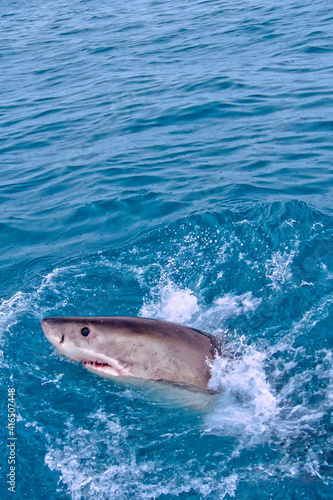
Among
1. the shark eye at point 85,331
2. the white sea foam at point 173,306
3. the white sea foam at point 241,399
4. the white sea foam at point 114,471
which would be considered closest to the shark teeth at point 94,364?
the shark eye at point 85,331

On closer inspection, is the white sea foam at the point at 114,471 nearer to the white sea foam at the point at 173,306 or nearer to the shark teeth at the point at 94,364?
the shark teeth at the point at 94,364

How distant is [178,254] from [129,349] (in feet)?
9.96

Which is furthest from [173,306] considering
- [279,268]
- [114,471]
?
[114,471]

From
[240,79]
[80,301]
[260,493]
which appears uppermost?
[240,79]

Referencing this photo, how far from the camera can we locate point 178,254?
832 cm

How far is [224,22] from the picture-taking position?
20453 mm

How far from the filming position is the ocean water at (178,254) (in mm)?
5070

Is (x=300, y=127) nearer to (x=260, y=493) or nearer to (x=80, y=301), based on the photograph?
(x=80, y=301)

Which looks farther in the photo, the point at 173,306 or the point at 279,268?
the point at 279,268

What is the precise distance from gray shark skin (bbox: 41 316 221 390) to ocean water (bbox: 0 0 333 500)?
7.9 inches

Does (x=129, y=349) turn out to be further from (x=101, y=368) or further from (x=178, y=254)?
(x=178, y=254)

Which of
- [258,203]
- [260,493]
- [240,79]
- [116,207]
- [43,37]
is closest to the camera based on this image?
[260,493]

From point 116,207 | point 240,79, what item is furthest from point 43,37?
point 116,207

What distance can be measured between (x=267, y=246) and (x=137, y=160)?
14.1 ft
